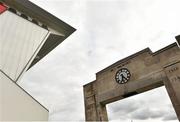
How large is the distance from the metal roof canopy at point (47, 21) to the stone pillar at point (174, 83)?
507 inches

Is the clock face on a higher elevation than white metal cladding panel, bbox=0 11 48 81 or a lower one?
lower

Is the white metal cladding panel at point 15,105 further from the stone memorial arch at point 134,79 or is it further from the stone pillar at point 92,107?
the stone memorial arch at point 134,79

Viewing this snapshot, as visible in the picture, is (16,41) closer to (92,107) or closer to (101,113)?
(92,107)

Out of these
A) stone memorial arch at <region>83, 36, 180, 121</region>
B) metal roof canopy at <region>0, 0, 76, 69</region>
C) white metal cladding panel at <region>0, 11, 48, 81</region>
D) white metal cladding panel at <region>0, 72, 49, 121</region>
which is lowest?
white metal cladding panel at <region>0, 72, 49, 121</region>

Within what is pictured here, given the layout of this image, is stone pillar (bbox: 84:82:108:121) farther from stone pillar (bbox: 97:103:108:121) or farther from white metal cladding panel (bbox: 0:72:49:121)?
white metal cladding panel (bbox: 0:72:49:121)

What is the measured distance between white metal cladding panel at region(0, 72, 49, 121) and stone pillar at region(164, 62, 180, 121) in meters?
8.05

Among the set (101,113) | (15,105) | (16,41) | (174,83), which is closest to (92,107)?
(101,113)

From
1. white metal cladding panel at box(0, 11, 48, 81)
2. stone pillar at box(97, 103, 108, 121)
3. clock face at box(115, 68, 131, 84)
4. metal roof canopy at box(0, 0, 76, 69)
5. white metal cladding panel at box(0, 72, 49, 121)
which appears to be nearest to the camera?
white metal cladding panel at box(0, 72, 49, 121)

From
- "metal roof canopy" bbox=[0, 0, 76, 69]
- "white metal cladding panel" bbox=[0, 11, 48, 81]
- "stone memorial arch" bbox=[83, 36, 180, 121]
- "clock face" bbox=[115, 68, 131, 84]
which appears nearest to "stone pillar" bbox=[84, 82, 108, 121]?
"stone memorial arch" bbox=[83, 36, 180, 121]

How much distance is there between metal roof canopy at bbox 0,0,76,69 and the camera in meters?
17.5

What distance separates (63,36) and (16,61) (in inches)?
258

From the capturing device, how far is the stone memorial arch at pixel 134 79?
11.5 meters

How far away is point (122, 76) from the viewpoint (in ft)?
45.4

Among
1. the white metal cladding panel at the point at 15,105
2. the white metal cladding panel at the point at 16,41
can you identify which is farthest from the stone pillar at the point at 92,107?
the white metal cladding panel at the point at 16,41
